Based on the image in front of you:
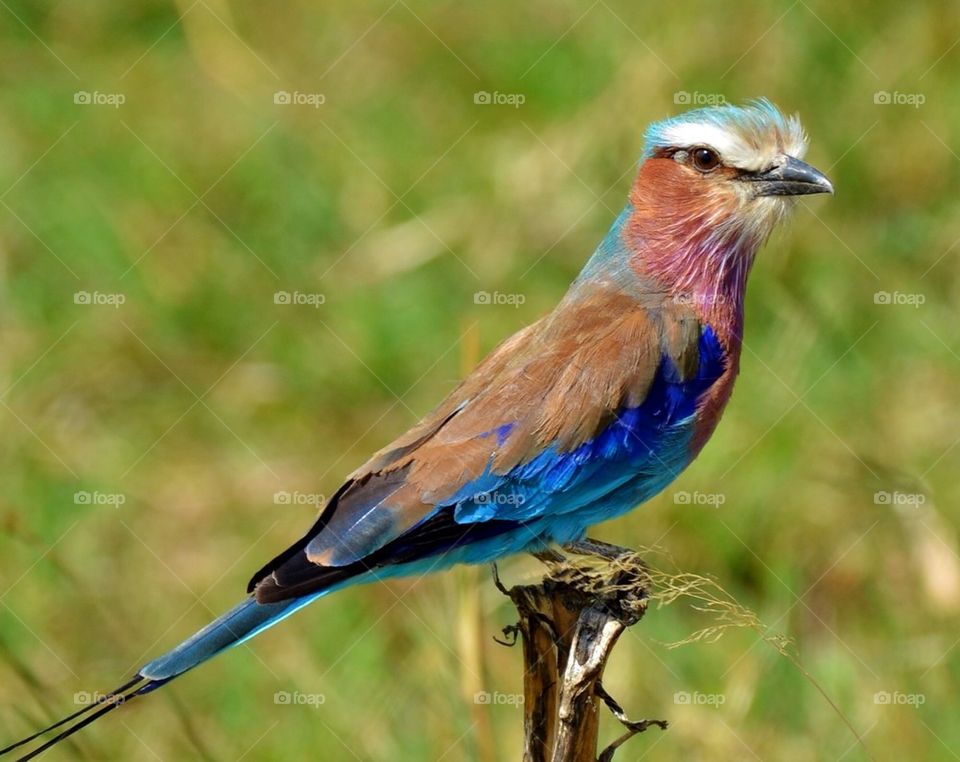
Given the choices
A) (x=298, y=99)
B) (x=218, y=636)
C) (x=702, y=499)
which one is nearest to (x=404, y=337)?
(x=702, y=499)

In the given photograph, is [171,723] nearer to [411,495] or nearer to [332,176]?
[411,495]

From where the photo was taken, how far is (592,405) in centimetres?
484

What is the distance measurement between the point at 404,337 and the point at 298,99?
72.9 inches

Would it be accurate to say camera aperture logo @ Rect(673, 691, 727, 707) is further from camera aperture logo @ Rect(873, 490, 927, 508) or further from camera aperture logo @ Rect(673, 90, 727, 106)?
camera aperture logo @ Rect(673, 90, 727, 106)

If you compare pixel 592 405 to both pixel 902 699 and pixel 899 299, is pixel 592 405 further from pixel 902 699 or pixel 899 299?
pixel 899 299

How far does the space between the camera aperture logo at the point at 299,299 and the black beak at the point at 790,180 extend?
289 centimetres

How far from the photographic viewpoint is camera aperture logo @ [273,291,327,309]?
25.0 ft

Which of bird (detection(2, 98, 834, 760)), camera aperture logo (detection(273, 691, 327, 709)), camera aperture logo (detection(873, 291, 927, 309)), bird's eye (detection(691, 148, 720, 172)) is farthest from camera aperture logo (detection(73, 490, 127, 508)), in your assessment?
camera aperture logo (detection(873, 291, 927, 309))

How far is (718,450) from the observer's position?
6605mm

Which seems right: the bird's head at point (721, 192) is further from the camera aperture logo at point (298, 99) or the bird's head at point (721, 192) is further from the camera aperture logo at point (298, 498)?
the camera aperture logo at point (298, 99)

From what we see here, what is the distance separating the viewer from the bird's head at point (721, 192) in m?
5.18

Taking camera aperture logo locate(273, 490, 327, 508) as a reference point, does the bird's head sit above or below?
above

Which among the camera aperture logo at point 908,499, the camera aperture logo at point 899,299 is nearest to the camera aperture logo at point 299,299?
the camera aperture logo at point 899,299

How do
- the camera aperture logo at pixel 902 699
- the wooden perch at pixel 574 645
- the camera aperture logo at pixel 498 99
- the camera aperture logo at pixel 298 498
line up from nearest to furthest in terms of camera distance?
the wooden perch at pixel 574 645 → the camera aperture logo at pixel 902 699 → the camera aperture logo at pixel 298 498 → the camera aperture logo at pixel 498 99
